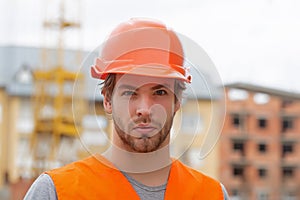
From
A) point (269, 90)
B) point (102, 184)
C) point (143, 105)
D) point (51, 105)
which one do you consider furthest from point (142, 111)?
point (51, 105)

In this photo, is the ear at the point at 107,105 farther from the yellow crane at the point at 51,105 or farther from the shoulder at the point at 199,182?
the yellow crane at the point at 51,105

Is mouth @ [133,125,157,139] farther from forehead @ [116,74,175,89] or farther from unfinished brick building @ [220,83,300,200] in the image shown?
unfinished brick building @ [220,83,300,200]

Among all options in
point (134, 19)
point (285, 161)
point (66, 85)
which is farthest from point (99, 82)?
point (285, 161)

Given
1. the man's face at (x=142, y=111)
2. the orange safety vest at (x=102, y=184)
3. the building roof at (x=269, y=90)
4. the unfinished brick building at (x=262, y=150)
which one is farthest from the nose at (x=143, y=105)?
the unfinished brick building at (x=262, y=150)

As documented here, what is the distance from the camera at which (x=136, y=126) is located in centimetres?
Result: 114

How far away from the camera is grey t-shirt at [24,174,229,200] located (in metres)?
1.15

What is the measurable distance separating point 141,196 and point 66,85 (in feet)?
77.7

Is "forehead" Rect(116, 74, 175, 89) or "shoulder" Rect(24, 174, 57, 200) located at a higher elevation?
"forehead" Rect(116, 74, 175, 89)

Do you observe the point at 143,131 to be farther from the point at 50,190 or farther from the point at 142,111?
the point at 50,190

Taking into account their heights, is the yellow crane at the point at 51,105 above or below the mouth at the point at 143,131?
below

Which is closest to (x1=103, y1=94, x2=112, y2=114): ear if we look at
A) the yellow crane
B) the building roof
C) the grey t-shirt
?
the grey t-shirt

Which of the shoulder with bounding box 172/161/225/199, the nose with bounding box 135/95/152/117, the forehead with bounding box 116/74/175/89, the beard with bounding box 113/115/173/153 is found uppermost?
the forehead with bounding box 116/74/175/89

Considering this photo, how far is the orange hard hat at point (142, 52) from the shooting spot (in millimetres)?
1172

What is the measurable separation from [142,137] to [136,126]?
2cm
